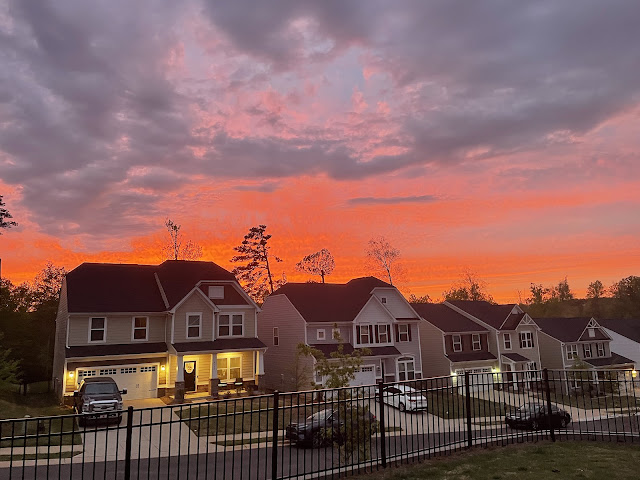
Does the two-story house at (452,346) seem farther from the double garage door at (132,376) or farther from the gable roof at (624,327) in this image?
the double garage door at (132,376)

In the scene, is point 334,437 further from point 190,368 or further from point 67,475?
point 190,368

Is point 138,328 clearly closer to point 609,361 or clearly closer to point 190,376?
point 190,376

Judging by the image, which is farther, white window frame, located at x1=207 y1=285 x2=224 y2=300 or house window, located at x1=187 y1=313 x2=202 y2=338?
white window frame, located at x1=207 y1=285 x2=224 y2=300

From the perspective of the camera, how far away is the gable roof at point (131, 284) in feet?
102

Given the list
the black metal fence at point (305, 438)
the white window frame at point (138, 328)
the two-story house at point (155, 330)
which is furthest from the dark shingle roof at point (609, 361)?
the white window frame at point (138, 328)

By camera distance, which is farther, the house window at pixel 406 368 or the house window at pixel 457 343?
the house window at pixel 457 343

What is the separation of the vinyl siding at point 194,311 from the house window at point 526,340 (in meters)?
32.9

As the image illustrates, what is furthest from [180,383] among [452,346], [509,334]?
[509,334]

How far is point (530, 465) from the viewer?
10898mm

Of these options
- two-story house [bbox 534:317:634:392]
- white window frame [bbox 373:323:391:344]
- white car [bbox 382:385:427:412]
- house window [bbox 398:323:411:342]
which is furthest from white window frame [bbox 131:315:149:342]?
two-story house [bbox 534:317:634:392]

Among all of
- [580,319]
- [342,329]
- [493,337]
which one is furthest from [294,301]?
[580,319]

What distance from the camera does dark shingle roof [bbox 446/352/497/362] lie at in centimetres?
4369

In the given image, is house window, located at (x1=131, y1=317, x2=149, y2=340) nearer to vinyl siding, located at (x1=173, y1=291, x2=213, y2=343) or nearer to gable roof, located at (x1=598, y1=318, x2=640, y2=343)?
vinyl siding, located at (x1=173, y1=291, x2=213, y2=343)

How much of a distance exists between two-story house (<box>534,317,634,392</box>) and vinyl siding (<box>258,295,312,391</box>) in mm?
28230
